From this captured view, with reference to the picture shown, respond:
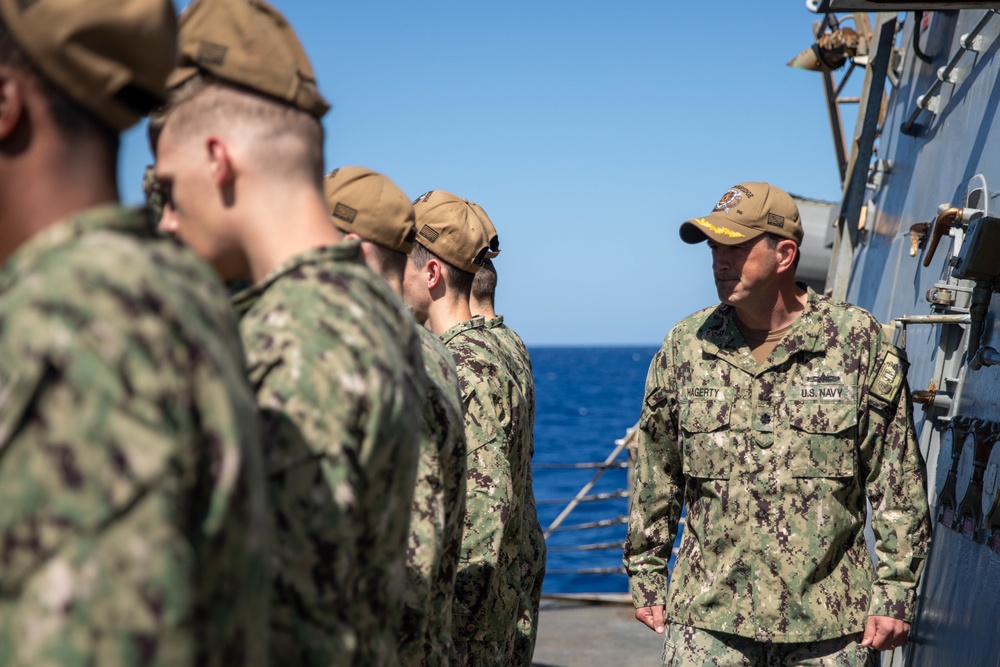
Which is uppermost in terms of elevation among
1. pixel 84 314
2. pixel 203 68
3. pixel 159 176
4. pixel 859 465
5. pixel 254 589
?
pixel 203 68

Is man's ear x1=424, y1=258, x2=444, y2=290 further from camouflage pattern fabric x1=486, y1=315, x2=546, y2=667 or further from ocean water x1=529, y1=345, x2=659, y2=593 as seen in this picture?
ocean water x1=529, y1=345, x2=659, y2=593

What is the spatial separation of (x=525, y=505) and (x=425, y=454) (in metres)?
2.56

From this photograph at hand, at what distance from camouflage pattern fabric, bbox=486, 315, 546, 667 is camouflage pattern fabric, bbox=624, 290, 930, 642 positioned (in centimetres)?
68

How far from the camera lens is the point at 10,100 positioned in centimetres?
141

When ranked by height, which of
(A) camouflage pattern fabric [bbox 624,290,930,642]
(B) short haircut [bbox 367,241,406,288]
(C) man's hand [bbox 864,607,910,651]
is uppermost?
(B) short haircut [bbox 367,241,406,288]

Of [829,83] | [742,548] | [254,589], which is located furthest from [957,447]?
[829,83]

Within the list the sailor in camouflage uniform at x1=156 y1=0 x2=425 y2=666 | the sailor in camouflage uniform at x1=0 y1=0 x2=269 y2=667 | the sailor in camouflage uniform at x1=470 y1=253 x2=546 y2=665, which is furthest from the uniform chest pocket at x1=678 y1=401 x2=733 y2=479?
the sailor in camouflage uniform at x1=0 y1=0 x2=269 y2=667

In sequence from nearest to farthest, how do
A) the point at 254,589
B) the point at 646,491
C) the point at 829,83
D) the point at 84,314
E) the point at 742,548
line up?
the point at 84,314
the point at 254,589
the point at 742,548
the point at 646,491
the point at 829,83

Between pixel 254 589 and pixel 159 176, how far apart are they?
3.05ft

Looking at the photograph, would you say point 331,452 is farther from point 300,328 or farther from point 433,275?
point 433,275

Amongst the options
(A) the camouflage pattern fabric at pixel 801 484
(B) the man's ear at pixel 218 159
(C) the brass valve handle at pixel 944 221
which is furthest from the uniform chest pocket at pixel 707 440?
(B) the man's ear at pixel 218 159

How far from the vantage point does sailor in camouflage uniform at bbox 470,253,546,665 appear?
5.09 m

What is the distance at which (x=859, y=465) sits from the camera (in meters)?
4.49

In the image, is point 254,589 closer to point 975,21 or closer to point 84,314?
point 84,314
